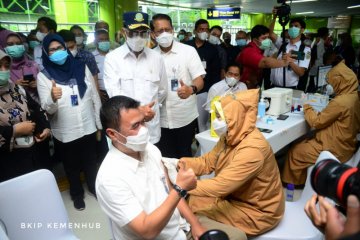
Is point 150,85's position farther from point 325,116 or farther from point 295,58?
point 295,58

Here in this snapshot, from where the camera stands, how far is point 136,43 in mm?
2184

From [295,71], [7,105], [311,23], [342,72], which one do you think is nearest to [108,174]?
[7,105]

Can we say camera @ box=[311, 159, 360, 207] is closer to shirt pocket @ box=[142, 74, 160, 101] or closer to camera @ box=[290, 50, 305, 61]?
shirt pocket @ box=[142, 74, 160, 101]

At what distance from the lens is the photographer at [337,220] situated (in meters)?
0.60

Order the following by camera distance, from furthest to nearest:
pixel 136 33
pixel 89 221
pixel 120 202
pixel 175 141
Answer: pixel 175 141
pixel 89 221
pixel 136 33
pixel 120 202

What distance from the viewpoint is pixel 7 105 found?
6.43ft

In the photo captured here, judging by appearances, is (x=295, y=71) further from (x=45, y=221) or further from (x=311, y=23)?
(x=311, y=23)

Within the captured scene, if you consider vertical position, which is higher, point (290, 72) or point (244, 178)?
point (290, 72)

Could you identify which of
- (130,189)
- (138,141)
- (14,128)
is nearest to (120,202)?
(130,189)

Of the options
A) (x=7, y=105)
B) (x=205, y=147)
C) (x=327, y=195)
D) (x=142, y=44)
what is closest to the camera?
(x=327, y=195)

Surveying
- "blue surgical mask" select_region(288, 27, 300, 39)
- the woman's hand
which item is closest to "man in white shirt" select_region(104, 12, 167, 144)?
the woman's hand

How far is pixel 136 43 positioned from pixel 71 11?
18.5 ft

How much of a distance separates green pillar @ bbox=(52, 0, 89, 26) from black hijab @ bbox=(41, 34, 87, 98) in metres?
5.09

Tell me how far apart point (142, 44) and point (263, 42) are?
2.04 metres
